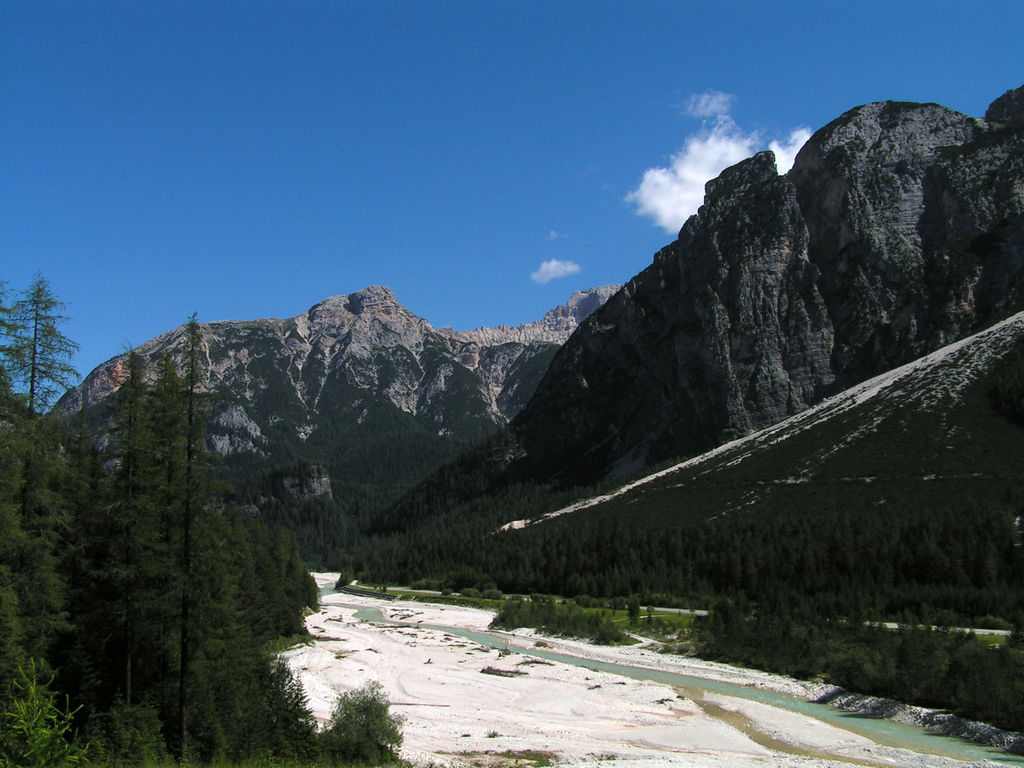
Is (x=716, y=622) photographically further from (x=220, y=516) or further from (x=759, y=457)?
(x=759, y=457)

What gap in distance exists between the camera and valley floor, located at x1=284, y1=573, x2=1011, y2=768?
1378 inches

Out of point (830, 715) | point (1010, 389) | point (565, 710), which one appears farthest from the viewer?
point (1010, 389)

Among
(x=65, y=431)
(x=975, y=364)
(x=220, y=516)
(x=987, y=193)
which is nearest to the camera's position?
(x=220, y=516)

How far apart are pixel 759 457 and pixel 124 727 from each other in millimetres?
147943

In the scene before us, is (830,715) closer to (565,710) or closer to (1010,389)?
(565,710)

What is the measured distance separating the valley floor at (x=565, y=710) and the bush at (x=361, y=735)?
1.69m

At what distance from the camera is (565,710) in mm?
46750

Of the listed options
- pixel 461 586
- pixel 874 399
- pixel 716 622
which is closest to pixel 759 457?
pixel 874 399

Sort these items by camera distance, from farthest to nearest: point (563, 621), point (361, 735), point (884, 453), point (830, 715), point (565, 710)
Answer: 1. point (884, 453)
2. point (563, 621)
3. point (565, 710)
4. point (830, 715)
5. point (361, 735)

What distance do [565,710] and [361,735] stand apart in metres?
19.8

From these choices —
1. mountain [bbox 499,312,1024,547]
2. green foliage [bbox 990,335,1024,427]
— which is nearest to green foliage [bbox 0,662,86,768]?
mountain [bbox 499,312,1024,547]

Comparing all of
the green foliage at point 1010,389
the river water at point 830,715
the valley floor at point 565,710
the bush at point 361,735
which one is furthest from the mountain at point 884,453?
the bush at point 361,735

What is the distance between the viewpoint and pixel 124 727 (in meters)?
25.8

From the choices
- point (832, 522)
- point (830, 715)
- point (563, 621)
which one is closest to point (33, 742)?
point (830, 715)
